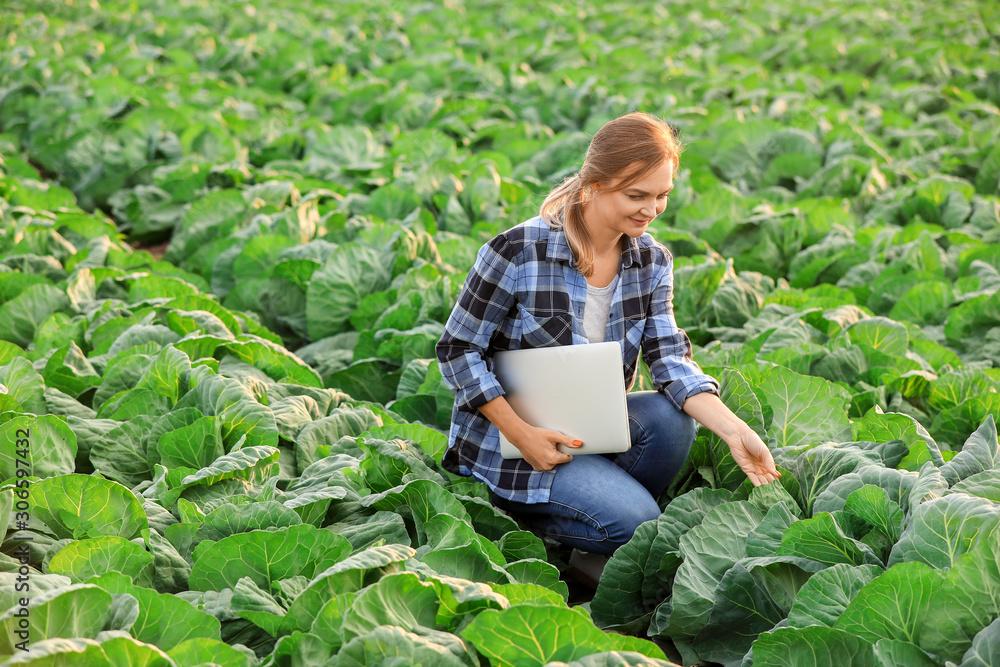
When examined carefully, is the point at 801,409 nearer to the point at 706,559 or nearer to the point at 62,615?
the point at 706,559

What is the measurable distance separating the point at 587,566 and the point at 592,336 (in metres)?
0.77

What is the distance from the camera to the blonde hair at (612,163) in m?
2.57

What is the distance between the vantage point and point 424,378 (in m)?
3.71

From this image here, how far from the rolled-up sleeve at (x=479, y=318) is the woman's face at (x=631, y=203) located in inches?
12.0

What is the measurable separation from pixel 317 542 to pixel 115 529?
599mm

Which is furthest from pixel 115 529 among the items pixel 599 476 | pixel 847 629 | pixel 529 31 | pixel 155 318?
pixel 529 31

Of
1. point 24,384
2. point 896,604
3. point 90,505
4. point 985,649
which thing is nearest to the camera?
point 985,649

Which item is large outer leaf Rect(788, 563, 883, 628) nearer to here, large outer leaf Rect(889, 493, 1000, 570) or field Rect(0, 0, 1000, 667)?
field Rect(0, 0, 1000, 667)

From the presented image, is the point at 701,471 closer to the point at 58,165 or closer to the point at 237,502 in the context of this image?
the point at 237,502

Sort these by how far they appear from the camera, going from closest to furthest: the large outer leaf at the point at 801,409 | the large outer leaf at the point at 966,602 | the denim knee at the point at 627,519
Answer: the large outer leaf at the point at 966,602 → the denim knee at the point at 627,519 → the large outer leaf at the point at 801,409

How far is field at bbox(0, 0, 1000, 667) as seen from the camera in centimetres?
201

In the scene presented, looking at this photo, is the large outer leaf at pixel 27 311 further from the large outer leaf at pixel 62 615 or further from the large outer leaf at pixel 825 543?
the large outer leaf at pixel 825 543

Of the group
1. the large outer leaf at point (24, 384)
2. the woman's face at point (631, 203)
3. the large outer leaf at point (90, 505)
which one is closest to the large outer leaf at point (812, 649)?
the woman's face at point (631, 203)

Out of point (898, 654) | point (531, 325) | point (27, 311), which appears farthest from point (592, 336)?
point (27, 311)
